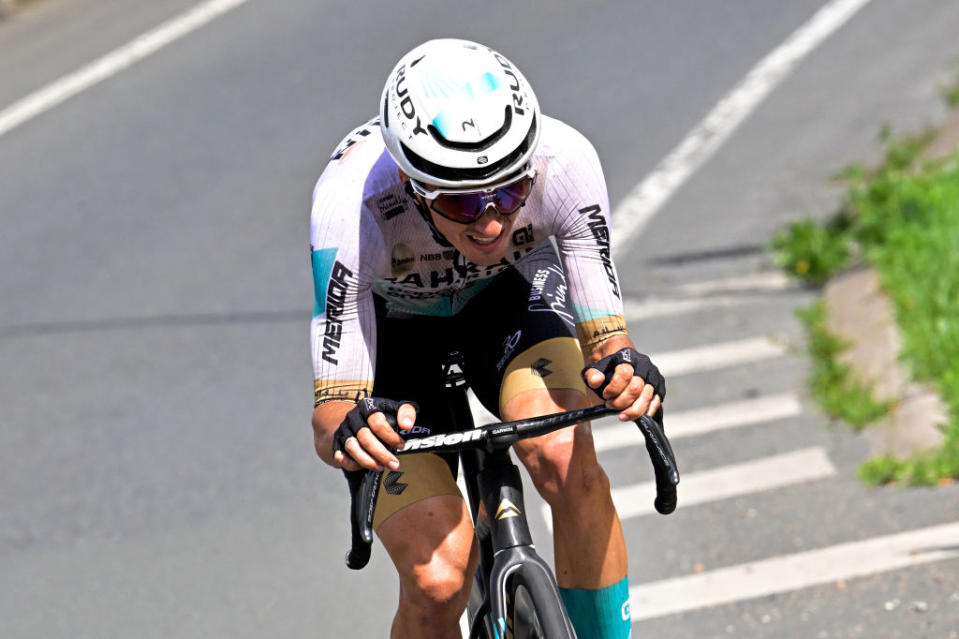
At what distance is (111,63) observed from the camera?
13.0 meters

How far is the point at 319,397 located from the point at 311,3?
1117 centimetres

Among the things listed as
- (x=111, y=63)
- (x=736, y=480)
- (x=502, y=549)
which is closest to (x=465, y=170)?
(x=502, y=549)

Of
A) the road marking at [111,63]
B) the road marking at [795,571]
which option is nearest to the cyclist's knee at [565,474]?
the road marking at [795,571]

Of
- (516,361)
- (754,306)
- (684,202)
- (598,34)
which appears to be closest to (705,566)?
(516,361)

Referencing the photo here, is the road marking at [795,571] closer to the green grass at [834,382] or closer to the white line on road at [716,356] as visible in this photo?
the green grass at [834,382]

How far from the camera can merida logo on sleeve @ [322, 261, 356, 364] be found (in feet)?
12.2

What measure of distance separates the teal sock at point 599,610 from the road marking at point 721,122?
18.3 ft

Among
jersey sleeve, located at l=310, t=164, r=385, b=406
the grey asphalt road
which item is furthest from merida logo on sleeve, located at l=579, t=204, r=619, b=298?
the grey asphalt road

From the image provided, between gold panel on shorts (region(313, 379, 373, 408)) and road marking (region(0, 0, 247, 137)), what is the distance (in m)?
8.96

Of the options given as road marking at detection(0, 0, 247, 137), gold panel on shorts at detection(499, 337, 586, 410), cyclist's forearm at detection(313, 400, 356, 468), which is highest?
road marking at detection(0, 0, 247, 137)

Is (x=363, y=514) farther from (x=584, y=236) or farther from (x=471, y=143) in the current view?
(x=584, y=236)

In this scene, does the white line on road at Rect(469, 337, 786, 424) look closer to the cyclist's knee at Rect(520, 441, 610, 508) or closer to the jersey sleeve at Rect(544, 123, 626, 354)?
the jersey sleeve at Rect(544, 123, 626, 354)

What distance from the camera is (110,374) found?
7965 mm

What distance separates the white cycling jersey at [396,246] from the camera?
375 cm
